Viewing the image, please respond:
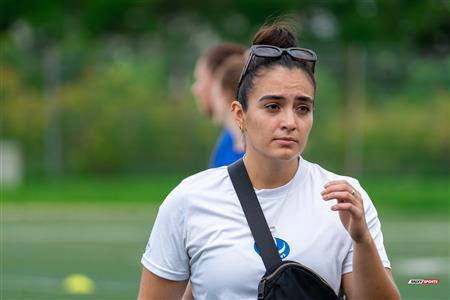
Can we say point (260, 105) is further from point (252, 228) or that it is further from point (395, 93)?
point (395, 93)

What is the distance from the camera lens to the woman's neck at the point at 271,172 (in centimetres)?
400

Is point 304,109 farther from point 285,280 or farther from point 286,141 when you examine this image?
point 285,280

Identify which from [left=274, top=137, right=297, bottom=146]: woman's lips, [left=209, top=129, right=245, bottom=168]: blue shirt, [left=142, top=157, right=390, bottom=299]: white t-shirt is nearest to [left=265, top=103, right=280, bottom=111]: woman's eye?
[left=274, top=137, right=297, bottom=146]: woman's lips

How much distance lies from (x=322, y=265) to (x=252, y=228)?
0.26 metres

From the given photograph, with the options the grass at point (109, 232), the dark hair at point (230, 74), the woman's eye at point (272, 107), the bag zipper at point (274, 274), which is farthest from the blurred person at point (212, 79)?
the bag zipper at point (274, 274)

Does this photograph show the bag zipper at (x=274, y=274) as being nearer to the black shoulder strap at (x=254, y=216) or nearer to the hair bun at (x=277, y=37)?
the black shoulder strap at (x=254, y=216)

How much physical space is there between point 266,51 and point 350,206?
683 mm

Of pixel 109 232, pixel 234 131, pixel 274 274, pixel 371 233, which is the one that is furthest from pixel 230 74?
pixel 109 232

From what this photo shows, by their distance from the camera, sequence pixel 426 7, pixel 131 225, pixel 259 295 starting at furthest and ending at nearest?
1. pixel 426 7
2. pixel 131 225
3. pixel 259 295

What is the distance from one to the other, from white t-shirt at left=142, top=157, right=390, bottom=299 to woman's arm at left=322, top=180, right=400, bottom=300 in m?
0.13

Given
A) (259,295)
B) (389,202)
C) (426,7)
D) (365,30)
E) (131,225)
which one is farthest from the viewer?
(426,7)

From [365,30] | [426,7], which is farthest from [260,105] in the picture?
[426,7]

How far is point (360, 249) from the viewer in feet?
12.2

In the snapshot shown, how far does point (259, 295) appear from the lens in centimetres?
380
